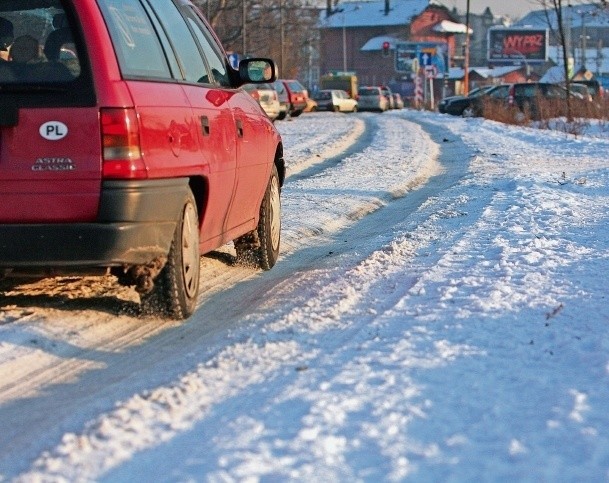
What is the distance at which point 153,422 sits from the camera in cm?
398

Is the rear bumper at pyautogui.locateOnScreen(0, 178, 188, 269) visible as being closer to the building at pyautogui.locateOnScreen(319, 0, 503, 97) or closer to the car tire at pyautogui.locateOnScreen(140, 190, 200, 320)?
the car tire at pyautogui.locateOnScreen(140, 190, 200, 320)

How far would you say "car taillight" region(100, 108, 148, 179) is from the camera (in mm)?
5227

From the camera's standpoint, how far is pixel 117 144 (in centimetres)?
524

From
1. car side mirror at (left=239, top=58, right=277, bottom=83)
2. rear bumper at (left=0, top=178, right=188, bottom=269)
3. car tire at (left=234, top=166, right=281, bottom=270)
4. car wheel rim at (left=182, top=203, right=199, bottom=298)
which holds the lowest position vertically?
car tire at (left=234, top=166, right=281, bottom=270)

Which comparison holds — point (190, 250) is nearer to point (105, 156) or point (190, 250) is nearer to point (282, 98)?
point (105, 156)

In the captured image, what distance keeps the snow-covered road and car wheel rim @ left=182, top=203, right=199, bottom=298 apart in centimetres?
20

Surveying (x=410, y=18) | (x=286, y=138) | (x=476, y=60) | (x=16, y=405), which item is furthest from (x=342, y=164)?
(x=476, y=60)

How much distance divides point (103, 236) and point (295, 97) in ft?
137

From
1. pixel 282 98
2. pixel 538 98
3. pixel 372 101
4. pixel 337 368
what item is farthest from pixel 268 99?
pixel 337 368

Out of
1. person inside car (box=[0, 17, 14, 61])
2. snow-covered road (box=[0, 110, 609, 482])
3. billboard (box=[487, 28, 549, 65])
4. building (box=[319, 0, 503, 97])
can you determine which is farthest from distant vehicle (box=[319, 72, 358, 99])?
person inside car (box=[0, 17, 14, 61])

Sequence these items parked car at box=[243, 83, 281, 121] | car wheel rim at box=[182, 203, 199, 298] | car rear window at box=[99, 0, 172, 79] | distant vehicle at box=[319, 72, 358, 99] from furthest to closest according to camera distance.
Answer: distant vehicle at box=[319, 72, 358, 99], parked car at box=[243, 83, 281, 121], car wheel rim at box=[182, 203, 199, 298], car rear window at box=[99, 0, 172, 79]

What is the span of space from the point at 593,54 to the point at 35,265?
160 m

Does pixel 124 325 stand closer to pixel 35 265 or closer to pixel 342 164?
pixel 35 265

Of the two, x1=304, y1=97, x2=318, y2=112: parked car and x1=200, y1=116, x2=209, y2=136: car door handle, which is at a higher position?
x1=200, y1=116, x2=209, y2=136: car door handle
